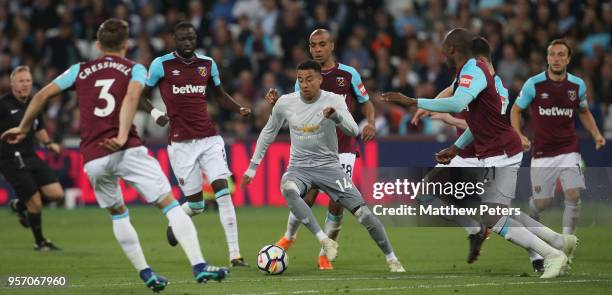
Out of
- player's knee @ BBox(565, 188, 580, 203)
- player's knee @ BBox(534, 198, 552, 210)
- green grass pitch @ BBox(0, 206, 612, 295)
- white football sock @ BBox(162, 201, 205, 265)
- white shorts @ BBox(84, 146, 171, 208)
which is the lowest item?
green grass pitch @ BBox(0, 206, 612, 295)

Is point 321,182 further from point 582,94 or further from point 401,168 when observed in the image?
point 401,168

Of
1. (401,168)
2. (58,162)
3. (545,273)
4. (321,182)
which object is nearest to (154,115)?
(321,182)

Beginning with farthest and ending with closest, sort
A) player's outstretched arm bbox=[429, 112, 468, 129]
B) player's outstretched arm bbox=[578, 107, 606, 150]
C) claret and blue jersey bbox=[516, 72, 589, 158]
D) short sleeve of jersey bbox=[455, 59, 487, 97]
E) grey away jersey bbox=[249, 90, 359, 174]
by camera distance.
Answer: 1. player's outstretched arm bbox=[578, 107, 606, 150]
2. claret and blue jersey bbox=[516, 72, 589, 158]
3. player's outstretched arm bbox=[429, 112, 468, 129]
4. grey away jersey bbox=[249, 90, 359, 174]
5. short sleeve of jersey bbox=[455, 59, 487, 97]

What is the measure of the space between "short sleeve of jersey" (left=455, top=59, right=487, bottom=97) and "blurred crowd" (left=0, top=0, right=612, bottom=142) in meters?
10.1

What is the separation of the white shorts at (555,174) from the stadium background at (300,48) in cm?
686

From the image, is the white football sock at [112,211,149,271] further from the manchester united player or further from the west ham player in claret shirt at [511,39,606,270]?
the west ham player in claret shirt at [511,39,606,270]

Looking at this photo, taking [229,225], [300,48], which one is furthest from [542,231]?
[300,48]

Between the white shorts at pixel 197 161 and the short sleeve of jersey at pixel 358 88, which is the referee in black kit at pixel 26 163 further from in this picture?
the short sleeve of jersey at pixel 358 88

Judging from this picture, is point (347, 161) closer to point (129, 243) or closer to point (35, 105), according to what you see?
point (129, 243)

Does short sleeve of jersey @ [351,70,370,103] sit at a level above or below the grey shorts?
above

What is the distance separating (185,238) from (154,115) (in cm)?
294

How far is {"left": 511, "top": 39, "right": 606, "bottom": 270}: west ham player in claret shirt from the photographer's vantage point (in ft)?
41.3

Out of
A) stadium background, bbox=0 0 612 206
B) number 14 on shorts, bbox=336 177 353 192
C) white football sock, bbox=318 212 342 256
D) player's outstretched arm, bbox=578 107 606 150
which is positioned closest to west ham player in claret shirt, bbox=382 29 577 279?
number 14 on shorts, bbox=336 177 353 192

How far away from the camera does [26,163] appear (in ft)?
50.2
